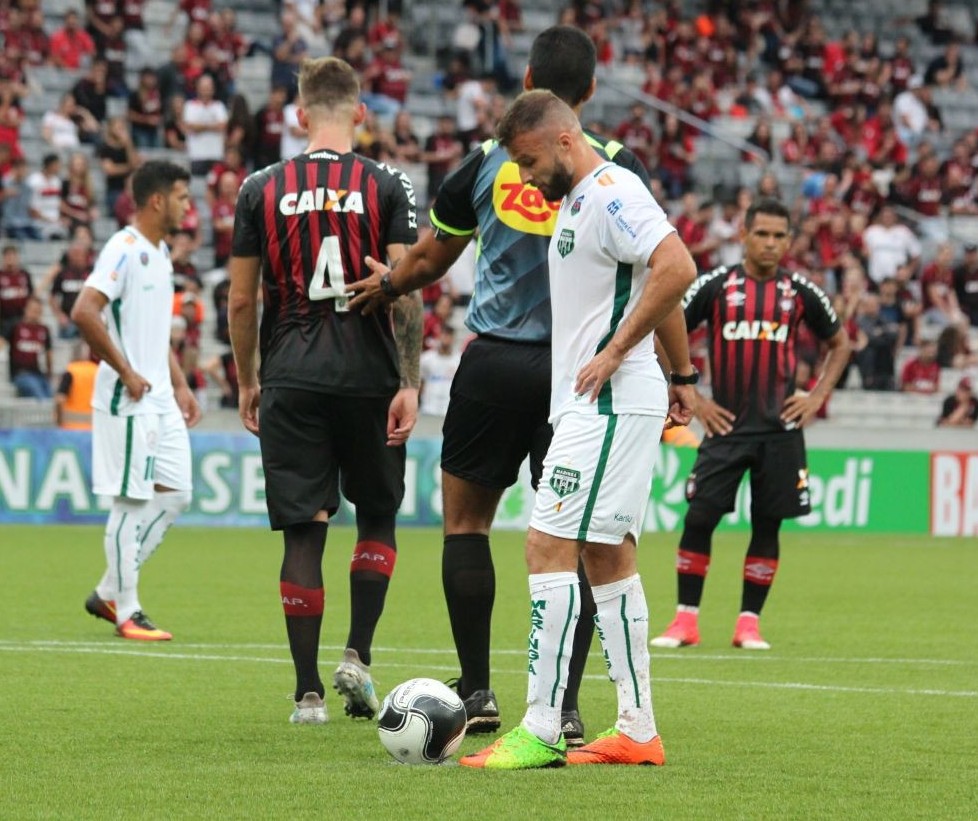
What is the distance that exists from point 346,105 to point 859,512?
14.4 metres

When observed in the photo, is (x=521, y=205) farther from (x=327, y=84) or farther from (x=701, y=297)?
(x=701, y=297)

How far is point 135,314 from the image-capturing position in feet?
32.4

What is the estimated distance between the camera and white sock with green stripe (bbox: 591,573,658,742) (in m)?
5.87

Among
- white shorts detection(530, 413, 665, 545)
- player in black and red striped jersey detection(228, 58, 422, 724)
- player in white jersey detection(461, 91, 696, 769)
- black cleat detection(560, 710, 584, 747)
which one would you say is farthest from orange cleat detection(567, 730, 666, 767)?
player in black and red striped jersey detection(228, 58, 422, 724)

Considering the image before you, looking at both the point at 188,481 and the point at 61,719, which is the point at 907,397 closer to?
the point at 188,481

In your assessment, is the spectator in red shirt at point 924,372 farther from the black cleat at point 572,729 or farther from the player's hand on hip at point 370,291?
the black cleat at point 572,729

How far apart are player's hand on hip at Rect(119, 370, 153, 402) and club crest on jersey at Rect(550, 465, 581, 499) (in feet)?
14.8

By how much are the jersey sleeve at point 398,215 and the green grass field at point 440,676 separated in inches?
69.1

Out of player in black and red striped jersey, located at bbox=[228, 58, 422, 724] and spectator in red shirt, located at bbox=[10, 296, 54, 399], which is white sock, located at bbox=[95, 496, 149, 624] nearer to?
player in black and red striped jersey, located at bbox=[228, 58, 422, 724]

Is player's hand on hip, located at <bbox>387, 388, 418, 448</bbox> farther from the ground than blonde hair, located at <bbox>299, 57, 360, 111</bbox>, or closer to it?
closer to it

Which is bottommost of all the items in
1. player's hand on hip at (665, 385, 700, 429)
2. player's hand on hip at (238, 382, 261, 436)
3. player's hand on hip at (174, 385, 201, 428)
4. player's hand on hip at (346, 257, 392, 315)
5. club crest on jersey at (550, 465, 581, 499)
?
player's hand on hip at (174, 385, 201, 428)

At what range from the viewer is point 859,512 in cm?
2047

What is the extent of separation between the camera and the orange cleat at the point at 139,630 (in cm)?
964

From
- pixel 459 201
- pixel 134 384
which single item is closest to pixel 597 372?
pixel 459 201
